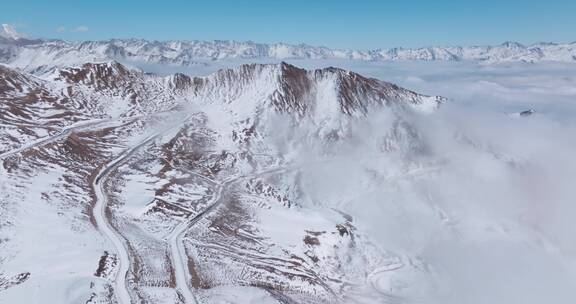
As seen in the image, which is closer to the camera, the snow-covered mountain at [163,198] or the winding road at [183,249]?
the snow-covered mountain at [163,198]

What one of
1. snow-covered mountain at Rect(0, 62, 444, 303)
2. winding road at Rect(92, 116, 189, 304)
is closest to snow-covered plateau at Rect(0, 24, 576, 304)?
winding road at Rect(92, 116, 189, 304)

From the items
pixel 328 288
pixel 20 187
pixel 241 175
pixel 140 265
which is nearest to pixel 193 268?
pixel 140 265

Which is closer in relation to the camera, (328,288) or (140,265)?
(140,265)

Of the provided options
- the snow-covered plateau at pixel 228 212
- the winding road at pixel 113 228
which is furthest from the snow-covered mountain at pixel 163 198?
the snow-covered plateau at pixel 228 212

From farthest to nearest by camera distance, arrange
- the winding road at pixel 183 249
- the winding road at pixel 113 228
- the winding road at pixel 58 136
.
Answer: the winding road at pixel 58 136
the winding road at pixel 183 249
the winding road at pixel 113 228

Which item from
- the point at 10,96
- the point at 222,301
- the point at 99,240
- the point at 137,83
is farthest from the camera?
the point at 137,83

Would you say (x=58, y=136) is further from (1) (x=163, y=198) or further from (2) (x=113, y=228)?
(2) (x=113, y=228)

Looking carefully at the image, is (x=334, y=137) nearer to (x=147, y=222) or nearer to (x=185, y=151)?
(x=185, y=151)

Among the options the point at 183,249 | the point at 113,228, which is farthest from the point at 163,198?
the point at 183,249

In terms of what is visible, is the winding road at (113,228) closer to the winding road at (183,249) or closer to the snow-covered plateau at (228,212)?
the snow-covered plateau at (228,212)

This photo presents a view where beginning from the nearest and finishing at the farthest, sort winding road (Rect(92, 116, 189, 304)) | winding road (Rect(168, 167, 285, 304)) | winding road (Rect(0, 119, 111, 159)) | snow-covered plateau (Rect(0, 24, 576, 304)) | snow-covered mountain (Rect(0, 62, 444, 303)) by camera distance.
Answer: winding road (Rect(92, 116, 189, 304)), snow-covered mountain (Rect(0, 62, 444, 303)), winding road (Rect(168, 167, 285, 304)), snow-covered plateau (Rect(0, 24, 576, 304)), winding road (Rect(0, 119, 111, 159))

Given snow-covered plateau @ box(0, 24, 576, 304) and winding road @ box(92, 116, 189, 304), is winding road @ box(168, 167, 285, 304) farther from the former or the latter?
winding road @ box(92, 116, 189, 304)
